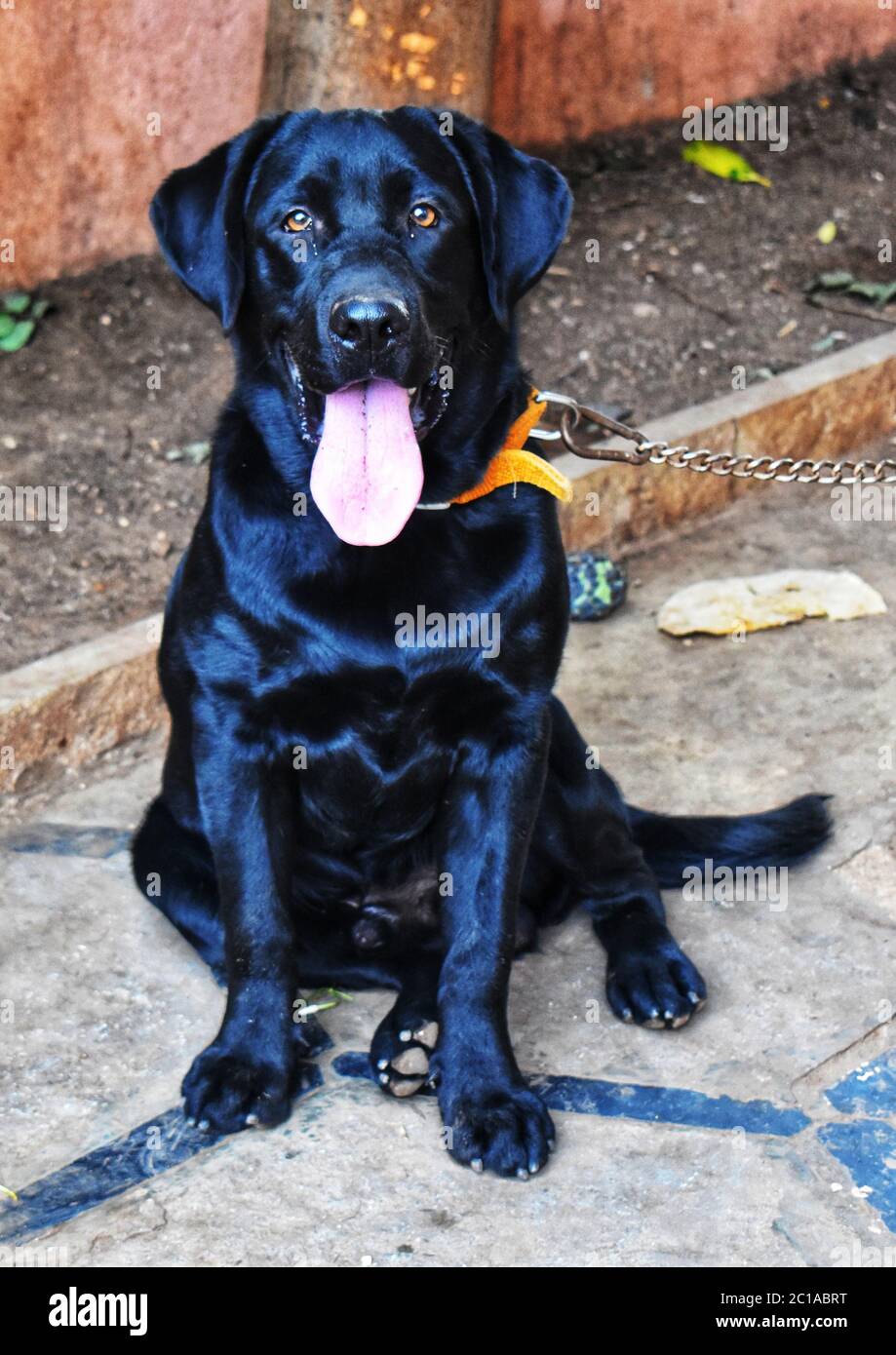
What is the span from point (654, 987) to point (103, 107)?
3.42 meters

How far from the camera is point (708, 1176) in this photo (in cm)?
264

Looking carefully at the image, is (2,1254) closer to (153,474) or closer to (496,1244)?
(496,1244)

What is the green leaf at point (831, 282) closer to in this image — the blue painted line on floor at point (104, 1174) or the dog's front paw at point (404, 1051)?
the dog's front paw at point (404, 1051)

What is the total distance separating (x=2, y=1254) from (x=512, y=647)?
48.2 inches

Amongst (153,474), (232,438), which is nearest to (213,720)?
(232,438)

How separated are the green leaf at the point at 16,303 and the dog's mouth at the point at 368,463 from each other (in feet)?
8.86

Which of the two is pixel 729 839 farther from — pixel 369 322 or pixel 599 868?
pixel 369 322

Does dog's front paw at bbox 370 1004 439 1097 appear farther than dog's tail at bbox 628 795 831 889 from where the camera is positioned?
No

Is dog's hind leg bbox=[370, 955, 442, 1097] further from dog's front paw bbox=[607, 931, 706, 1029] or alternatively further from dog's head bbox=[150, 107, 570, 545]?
dog's head bbox=[150, 107, 570, 545]

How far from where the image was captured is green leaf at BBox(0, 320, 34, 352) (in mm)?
5016

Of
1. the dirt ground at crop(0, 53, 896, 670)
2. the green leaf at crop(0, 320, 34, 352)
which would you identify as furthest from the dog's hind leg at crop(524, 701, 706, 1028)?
the green leaf at crop(0, 320, 34, 352)

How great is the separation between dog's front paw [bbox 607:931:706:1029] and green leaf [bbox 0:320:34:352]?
114 inches

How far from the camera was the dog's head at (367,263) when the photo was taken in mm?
2602

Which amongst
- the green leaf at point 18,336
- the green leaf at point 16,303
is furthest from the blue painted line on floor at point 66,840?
the green leaf at point 16,303
